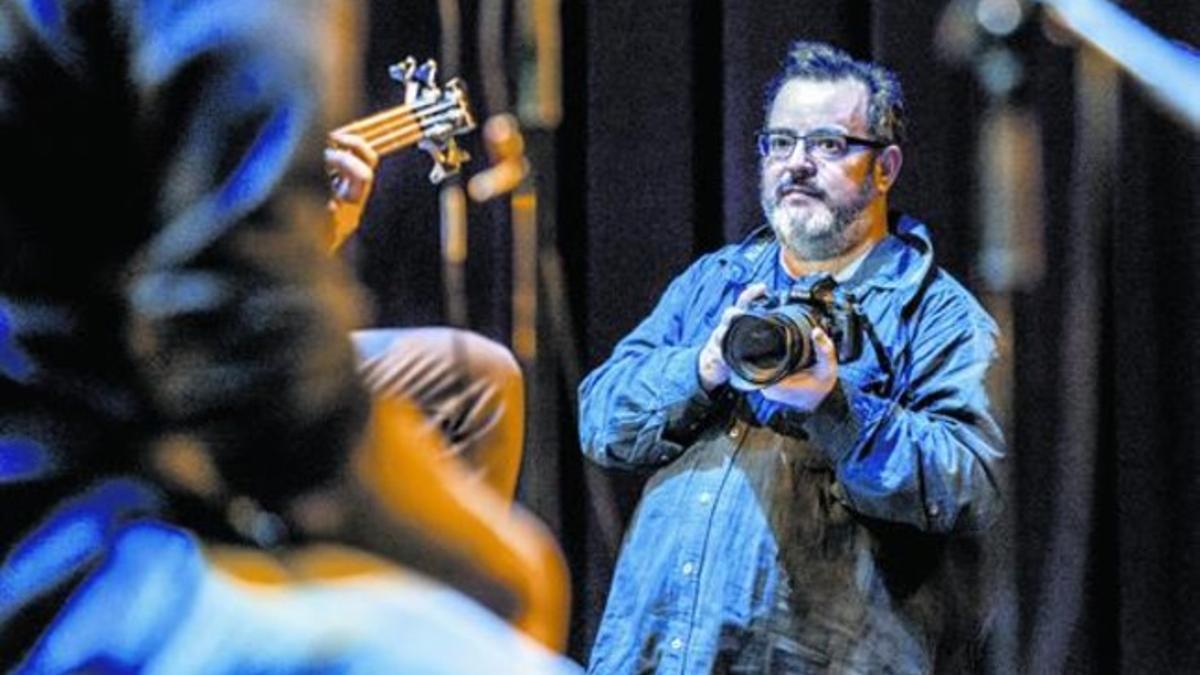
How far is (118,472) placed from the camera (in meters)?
0.53

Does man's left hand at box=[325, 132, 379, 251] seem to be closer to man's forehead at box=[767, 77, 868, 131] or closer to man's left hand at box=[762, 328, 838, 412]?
man's left hand at box=[762, 328, 838, 412]

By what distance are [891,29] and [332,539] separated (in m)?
1.78

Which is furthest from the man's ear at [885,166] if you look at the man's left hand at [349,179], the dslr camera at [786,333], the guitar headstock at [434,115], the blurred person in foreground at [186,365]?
the blurred person in foreground at [186,365]

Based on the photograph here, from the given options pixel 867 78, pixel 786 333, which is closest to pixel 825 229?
pixel 867 78

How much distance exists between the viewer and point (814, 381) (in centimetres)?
162

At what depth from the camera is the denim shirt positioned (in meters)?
1.65

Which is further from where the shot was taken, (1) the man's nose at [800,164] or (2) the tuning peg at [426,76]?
(1) the man's nose at [800,164]

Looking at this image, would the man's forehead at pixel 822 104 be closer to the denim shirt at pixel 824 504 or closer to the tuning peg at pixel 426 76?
the denim shirt at pixel 824 504

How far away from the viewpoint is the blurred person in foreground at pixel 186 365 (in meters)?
0.52

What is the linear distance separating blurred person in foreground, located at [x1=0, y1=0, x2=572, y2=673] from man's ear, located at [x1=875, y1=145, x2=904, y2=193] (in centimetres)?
138

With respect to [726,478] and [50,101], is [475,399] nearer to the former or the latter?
[50,101]

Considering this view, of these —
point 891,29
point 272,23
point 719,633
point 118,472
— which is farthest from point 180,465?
point 891,29

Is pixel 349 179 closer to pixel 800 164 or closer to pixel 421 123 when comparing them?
pixel 421 123

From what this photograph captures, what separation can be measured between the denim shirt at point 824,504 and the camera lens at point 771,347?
0.16 ft
